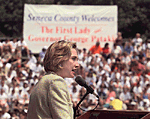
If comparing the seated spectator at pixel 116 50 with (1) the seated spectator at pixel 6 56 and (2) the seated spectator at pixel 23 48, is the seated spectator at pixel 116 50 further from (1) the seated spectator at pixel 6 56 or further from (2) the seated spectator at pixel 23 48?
(1) the seated spectator at pixel 6 56

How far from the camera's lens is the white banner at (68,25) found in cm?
1395

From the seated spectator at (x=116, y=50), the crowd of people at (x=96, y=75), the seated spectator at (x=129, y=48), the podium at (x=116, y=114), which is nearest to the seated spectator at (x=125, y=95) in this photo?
the crowd of people at (x=96, y=75)

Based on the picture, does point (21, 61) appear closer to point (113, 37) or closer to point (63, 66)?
point (113, 37)

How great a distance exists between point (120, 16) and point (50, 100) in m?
22.3

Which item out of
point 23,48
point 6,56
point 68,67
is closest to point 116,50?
point 23,48

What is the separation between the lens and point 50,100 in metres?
2.17

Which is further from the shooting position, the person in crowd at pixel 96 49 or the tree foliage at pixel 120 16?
the tree foliage at pixel 120 16

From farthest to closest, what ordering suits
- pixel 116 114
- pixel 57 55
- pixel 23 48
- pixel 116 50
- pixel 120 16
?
pixel 120 16 → pixel 116 50 → pixel 23 48 → pixel 116 114 → pixel 57 55

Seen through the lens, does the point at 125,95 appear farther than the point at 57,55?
Yes

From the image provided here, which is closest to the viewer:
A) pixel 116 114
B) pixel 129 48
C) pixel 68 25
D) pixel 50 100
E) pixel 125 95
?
pixel 50 100

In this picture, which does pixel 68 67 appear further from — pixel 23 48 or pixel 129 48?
pixel 129 48

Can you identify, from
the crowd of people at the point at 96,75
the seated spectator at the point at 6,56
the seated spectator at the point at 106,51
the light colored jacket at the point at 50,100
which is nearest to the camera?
the light colored jacket at the point at 50,100

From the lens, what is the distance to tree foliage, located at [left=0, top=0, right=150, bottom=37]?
23.4 meters

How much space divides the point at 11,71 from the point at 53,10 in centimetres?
330
